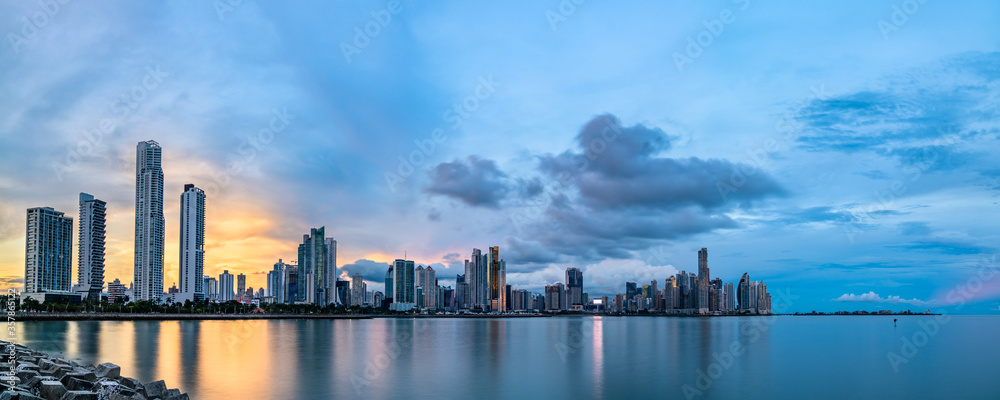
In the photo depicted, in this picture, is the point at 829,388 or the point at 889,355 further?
the point at 889,355

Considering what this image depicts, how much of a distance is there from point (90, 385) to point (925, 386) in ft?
189

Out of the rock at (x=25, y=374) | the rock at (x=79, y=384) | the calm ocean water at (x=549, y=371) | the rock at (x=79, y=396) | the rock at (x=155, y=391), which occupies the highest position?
the rock at (x=79, y=396)

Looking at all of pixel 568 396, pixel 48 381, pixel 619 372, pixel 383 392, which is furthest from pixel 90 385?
pixel 619 372

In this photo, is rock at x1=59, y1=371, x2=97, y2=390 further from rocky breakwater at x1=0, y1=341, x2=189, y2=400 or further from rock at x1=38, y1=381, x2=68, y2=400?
rock at x1=38, y1=381, x2=68, y2=400

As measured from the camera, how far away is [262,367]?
60062mm

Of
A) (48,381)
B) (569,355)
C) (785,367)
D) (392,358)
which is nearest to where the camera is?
(48,381)

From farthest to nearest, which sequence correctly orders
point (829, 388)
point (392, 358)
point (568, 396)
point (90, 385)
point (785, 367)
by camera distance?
point (392, 358), point (785, 367), point (829, 388), point (568, 396), point (90, 385)

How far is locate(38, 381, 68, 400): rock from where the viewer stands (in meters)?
25.3

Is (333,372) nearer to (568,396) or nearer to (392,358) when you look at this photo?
(392,358)

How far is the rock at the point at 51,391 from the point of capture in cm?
2530

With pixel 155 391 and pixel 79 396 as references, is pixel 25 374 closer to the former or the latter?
pixel 155 391

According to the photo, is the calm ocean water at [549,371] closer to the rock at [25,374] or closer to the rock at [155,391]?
the rock at [155,391]

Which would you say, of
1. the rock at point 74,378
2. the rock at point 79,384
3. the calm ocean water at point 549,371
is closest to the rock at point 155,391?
the rock at point 79,384

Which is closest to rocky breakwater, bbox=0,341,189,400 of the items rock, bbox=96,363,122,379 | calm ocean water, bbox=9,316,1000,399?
rock, bbox=96,363,122,379
